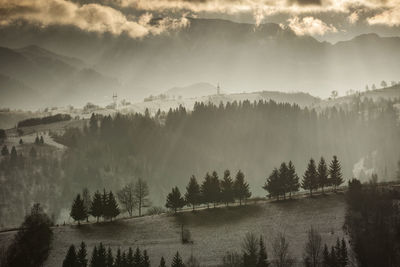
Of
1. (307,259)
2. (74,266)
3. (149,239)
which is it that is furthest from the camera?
(149,239)

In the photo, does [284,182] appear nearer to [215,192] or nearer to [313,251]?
[215,192]

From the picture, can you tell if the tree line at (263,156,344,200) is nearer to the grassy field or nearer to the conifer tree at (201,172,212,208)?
the grassy field

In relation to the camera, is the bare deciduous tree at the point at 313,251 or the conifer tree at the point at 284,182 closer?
the bare deciduous tree at the point at 313,251

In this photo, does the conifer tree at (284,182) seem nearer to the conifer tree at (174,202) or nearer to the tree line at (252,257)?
the tree line at (252,257)

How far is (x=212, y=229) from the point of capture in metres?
99.6

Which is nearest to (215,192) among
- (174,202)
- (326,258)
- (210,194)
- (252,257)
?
(210,194)

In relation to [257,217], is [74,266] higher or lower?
lower

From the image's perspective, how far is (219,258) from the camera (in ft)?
287

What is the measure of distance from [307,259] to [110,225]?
4682cm

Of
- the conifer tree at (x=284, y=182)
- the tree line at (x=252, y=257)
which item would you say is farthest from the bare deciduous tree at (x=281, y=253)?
the conifer tree at (x=284, y=182)

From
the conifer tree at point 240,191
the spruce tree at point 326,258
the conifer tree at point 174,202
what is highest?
the conifer tree at point 240,191

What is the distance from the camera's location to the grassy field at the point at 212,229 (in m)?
90.8

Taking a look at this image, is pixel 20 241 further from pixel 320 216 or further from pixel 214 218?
pixel 320 216

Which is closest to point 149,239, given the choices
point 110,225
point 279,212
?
point 110,225
